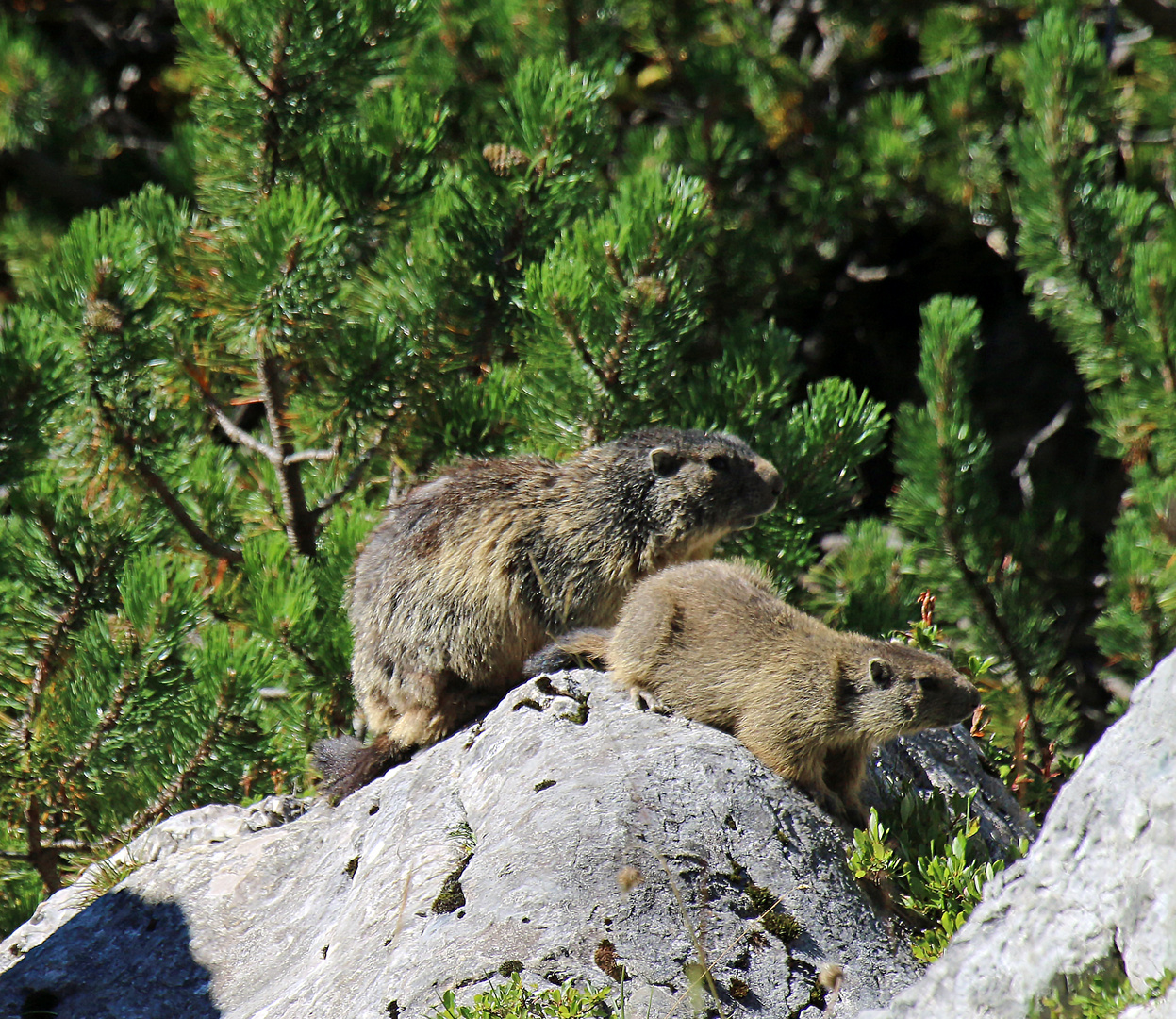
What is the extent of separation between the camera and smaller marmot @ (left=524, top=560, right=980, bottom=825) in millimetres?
3947

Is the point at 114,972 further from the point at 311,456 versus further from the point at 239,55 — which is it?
the point at 239,55

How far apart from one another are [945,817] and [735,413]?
7.49 ft

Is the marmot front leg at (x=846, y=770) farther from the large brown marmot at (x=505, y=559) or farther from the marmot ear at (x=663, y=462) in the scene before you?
the marmot ear at (x=663, y=462)

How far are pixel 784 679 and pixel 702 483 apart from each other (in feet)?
4.16

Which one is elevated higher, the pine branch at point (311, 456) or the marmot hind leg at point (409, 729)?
the pine branch at point (311, 456)

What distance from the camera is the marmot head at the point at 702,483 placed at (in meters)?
5.12

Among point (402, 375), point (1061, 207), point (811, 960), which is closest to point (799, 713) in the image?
point (811, 960)

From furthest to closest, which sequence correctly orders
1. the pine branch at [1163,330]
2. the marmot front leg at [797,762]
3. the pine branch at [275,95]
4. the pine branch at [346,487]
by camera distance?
the pine branch at [1163,330] → the pine branch at [346,487] → the pine branch at [275,95] → the marmot front leg at [797,762]

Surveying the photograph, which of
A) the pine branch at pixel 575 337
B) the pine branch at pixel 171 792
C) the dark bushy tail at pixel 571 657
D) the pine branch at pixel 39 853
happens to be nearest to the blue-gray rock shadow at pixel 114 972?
the pine branch at pixel 171 792

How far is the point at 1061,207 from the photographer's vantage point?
6570 millimetres

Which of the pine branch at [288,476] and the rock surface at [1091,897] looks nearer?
the rock surface at [1091,897]

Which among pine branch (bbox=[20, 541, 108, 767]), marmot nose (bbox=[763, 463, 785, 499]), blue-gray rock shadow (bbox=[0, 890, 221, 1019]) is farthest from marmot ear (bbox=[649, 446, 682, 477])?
blue-gray rock shadow (bbox=[0, 890, 221, 1019])

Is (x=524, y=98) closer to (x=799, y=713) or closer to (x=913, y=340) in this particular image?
(x=799, y=713)

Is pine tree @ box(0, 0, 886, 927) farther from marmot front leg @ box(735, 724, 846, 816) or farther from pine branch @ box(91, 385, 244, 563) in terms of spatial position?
marmot front leg @ box(735, 724, 846, 816)
